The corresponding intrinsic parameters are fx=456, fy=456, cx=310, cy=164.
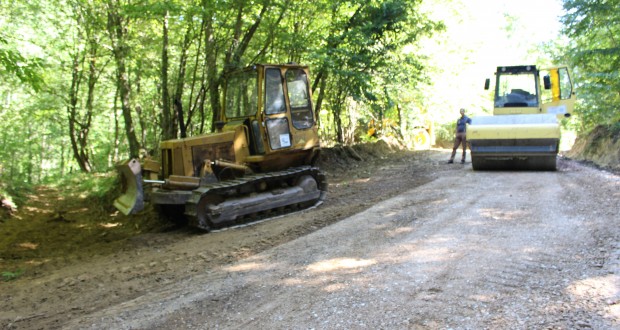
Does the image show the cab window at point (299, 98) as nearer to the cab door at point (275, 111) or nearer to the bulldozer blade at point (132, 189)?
the cab door at point (275, 111)

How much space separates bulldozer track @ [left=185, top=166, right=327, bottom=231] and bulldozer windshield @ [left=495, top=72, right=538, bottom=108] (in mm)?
6488

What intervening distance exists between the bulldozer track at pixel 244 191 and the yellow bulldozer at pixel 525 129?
4249 mm

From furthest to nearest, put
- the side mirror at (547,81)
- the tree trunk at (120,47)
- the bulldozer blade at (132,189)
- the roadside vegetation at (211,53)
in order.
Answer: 1. the tree trunk at (120,47)
2. the side mirror at (547,81)
3. the roadside vegetation at (211,53)
4. the bulldozer blade at (132,189)

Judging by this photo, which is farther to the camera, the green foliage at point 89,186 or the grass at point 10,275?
the green foliage at point 89,186

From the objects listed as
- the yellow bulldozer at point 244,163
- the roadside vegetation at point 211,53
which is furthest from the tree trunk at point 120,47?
the yellow bulldozer at point 244,163

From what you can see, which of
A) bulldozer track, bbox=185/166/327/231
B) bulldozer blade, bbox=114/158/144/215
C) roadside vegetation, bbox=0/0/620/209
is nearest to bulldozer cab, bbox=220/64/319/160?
bulldozer track, bbox=185/166/327/231

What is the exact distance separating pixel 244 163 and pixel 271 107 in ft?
3.70

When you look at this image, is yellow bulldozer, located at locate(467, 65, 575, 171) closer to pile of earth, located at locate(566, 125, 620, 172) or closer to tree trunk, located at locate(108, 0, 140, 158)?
pile of earth, located at locate(566, 125, 620, 172)

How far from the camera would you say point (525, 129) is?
10234 millimetres

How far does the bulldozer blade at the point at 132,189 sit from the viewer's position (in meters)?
6.98

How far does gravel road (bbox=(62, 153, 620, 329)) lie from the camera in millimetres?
3348

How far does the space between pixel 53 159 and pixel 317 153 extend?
1219 inches

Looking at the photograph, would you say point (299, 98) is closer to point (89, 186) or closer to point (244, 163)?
point (244, 163)

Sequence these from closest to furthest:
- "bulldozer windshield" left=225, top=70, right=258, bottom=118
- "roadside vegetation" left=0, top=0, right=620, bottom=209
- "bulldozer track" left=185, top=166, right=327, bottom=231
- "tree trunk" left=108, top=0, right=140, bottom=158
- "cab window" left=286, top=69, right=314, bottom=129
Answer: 1. "bulldozer track" left=185, top=166, right=327, bottom=231
2. "bulldozer windshield" left=225, top=70, right=258, bottom=118
3. "cab window" left=286, top=69, right=314, bottom=129
4. "roadside vegetation" left=0, top=0, right=620, bottom=209
5. "tree trunk" left=108, top=0, right=140, bottom=158
